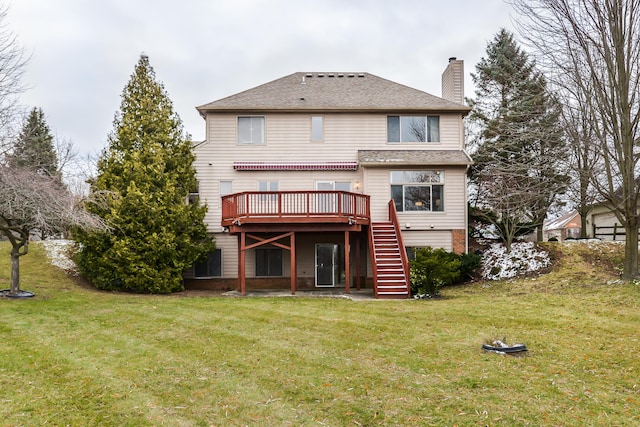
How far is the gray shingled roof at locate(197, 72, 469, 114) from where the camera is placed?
18500 millimetres

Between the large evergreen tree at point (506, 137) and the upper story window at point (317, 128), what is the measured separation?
6.58m

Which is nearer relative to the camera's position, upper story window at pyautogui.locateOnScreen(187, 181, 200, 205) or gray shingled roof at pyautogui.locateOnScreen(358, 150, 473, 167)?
gray shingled roof at pyautogui.locateOnScreen(358, 150, 473, 167)

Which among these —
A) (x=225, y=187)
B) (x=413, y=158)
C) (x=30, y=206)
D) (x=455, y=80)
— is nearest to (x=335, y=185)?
(x=413, y=158)

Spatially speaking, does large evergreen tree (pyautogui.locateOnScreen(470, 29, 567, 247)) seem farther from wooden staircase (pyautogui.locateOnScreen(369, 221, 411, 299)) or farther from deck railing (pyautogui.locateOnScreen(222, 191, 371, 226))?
deck railing (pyautogui.locateOnScreen(222, 191, 371, 226))

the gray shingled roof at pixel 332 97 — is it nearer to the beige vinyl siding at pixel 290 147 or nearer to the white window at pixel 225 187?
the beige vinyl siding at pixel 290 147

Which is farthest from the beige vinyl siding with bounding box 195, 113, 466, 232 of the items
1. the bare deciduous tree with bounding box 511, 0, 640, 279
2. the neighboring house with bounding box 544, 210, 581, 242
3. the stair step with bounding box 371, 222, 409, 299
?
the neighboring house with bounding box 544, 210, 581, 242

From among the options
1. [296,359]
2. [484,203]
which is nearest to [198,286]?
[296,359]

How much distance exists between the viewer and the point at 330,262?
18.5m

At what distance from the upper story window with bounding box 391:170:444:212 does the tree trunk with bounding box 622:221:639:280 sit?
6230 mm

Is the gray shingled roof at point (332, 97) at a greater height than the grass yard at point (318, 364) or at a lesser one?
greater

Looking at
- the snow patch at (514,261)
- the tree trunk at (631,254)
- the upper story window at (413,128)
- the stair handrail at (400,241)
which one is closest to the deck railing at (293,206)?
the stair handrail at (400,241)

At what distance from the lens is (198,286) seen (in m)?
18.3

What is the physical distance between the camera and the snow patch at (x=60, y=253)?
18.1m

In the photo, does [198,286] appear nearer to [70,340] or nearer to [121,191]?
[121,191]
